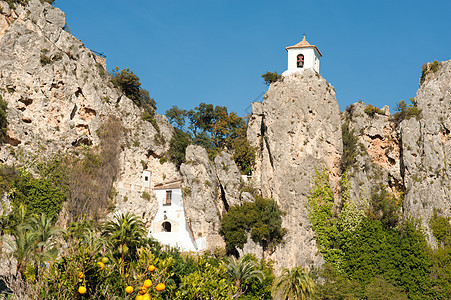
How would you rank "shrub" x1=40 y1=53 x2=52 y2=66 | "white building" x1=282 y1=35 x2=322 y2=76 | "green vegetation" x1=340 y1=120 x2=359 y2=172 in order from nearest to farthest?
"shrub" x1=40 y1=53 x2=52 y2=66, "green vegetation" x1=340 y1=120 x2=359 y2=172, "white building" x1=282 y1=35 x2=322 y2=76

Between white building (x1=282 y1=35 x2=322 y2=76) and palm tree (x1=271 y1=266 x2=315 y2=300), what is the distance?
21253 mm

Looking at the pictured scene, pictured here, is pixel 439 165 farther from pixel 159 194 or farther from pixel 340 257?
pixel 159 194

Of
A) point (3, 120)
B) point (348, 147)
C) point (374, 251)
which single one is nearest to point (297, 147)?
point (348, 147)

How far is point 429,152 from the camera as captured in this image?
153 feet

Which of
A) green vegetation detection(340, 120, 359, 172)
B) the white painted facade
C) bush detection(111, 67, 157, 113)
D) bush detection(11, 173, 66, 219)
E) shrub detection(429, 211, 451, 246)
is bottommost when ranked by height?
shrub detection(429, 211, 451, 246)

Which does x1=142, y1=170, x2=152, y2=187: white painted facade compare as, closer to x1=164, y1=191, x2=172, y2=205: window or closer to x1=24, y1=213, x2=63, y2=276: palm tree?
x1=164, y1=191, x2=172, y2=205: window

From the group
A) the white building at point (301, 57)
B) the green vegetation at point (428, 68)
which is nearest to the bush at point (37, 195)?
the white building at point (301, 57)

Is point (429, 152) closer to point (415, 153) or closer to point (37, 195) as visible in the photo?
point (415, 153)

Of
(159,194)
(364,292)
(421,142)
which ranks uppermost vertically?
(421,142)

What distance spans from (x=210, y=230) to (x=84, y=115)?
16040 mm

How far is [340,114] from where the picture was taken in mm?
53625

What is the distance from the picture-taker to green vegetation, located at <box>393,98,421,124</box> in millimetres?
49156

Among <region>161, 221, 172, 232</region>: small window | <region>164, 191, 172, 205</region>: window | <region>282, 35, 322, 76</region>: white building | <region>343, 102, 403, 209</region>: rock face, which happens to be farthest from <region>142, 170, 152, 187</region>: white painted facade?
<region>343, 102, 403, 209</region>: rock face

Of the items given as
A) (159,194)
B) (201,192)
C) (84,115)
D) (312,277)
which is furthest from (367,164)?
(84,115)
